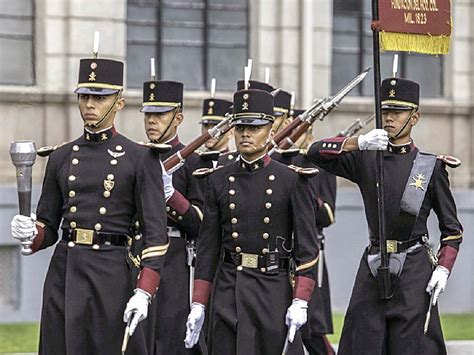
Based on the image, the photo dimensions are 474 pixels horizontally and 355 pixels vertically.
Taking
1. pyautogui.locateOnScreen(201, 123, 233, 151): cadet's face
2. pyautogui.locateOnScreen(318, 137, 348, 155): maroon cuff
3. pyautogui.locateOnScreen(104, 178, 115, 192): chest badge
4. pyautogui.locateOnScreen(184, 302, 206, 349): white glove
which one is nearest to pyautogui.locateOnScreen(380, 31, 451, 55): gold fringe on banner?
pyautogui.locateOnScreen(318, 137, 348, 155): maroon cuff

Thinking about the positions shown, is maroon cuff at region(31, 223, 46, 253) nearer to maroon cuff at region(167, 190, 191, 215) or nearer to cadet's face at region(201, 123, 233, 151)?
maroon cuff at region(167, 190, 191, 215)

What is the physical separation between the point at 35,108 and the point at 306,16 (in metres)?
3.04

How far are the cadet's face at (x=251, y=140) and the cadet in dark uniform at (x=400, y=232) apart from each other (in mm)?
684

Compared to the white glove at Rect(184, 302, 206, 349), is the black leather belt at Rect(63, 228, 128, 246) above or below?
above

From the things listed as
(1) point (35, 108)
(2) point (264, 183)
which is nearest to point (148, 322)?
(2) point (264, 183)

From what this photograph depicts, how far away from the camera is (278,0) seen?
1761 centimetres

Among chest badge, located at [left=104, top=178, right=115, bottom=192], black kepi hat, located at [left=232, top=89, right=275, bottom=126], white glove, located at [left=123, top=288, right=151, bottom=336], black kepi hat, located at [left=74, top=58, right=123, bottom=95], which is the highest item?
black kepi hat, located at [left=74, top=58, right=123, bottom=95]

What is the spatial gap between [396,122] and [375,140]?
53cm

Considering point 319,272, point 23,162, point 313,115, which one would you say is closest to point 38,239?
point 23,162

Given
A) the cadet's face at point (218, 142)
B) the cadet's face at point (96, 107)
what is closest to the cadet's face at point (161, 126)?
the cadet's face at point (218, 142)

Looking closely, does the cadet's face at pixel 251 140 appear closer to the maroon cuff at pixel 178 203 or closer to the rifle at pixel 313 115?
the maroon cuff at pixel 178 203

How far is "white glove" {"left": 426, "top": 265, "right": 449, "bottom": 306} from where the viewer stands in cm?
994

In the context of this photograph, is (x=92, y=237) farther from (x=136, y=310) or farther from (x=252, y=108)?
(x=252, y=108)

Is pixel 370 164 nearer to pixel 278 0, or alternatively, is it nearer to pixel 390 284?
pixel 390 284
